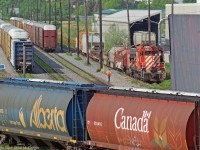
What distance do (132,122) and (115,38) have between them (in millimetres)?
67433

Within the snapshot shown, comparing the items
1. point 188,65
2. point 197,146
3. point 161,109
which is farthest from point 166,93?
point 188,65

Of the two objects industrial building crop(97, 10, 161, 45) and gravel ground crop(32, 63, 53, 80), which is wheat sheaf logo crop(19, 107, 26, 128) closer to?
gravel ground crop(32, 63, 53, 80)

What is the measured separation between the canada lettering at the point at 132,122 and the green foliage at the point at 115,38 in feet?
217

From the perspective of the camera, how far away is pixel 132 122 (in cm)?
2398

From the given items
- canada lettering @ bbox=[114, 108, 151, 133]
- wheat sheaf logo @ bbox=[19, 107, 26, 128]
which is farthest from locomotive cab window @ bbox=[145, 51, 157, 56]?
canada lettering @ bbox=[114, 108, 151, 133]

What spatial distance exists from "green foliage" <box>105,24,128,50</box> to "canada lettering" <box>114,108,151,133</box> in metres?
66.1

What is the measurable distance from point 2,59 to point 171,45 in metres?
49.0

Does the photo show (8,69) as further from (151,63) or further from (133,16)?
→ (133,16)

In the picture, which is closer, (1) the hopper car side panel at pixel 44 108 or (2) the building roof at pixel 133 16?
(1) the hopper car side panel at pixel 44 108

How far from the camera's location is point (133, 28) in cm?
10019

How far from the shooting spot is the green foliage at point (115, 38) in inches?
3590

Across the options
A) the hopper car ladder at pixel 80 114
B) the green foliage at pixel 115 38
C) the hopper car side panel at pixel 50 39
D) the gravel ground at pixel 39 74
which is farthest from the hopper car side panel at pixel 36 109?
the hopper car side panel at pixel 50 39

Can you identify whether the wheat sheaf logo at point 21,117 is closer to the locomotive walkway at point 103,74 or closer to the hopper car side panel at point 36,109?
the hopper car side panel at point 36,109

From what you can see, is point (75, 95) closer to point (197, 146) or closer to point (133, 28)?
point (197, 146)
